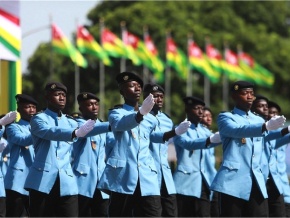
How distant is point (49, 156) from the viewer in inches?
480

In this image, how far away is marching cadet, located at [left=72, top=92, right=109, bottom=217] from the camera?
14344 millimetres

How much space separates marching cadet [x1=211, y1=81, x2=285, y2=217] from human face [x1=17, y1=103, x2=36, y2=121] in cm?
308

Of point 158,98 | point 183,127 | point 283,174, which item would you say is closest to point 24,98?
point 158,98

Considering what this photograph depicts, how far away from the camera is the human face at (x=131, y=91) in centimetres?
1184

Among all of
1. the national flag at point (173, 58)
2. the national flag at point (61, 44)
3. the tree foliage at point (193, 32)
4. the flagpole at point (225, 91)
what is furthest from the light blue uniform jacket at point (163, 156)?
the flagpole at point (225, 91)

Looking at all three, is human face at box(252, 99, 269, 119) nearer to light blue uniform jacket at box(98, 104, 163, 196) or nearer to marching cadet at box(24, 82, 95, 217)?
light blue uniform jacket at box(98, 104, 163, 196)

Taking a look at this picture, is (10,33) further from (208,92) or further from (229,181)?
(208,92)

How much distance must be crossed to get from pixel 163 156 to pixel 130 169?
2260 mm

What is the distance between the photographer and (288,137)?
1480 centimetres

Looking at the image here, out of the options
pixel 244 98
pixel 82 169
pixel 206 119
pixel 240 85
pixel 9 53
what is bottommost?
pixel 82 169

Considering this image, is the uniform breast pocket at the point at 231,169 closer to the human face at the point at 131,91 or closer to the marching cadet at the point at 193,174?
the human face at the point at 131,91

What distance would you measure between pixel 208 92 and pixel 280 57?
5997mm

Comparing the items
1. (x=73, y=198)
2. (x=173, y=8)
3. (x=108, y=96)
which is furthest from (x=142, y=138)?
(x=173, y=8)

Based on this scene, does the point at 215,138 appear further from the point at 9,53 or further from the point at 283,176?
the point at 9,53
